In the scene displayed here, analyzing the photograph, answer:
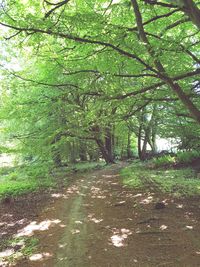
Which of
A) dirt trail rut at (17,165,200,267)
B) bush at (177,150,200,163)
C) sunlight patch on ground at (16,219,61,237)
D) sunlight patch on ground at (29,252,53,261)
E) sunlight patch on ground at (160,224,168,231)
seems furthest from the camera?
bush at (177,150,200,163)

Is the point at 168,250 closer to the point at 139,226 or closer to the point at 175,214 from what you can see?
the point at 139,226

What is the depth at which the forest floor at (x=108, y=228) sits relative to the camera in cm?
466

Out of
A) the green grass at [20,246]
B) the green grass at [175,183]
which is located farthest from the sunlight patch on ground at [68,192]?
the green grass at [20,246]

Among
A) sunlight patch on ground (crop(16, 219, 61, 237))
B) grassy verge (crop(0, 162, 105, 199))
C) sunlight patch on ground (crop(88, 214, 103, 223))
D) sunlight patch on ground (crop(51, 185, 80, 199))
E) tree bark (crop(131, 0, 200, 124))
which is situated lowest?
sunlight patch on ground (crop(16, 219, 61, 237))

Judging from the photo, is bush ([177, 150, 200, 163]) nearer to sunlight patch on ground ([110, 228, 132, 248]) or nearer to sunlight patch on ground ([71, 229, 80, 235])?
sunlight patch on ground ([110, 228, 132, 248])

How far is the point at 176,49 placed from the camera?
5914 millimetres

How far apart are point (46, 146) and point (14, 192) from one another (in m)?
2.59

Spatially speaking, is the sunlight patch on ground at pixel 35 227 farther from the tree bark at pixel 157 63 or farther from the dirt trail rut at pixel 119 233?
the tree bark at pixel 157 63

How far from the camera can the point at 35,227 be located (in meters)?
6.57

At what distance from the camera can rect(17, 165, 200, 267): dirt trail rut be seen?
15.1 ft

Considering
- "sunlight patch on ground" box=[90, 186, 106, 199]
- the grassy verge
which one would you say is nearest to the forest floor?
"sunlight patch on ground" box=[90, 186, 106, 199]

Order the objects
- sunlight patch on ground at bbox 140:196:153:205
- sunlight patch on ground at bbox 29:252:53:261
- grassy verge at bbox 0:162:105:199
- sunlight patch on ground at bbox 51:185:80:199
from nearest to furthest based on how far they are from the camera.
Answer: sunlight patch on ground at bbox 29:252:53:261 → sunlight patch on ground at bbox 140:196:153:205 → sunlight patch on ground at bbox 51:185:80:199 → grassy verge at bbox 0:162:105:199

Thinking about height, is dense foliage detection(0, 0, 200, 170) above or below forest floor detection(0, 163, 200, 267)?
above

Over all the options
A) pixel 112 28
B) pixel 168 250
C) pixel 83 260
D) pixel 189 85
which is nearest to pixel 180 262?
pixel 168 250
